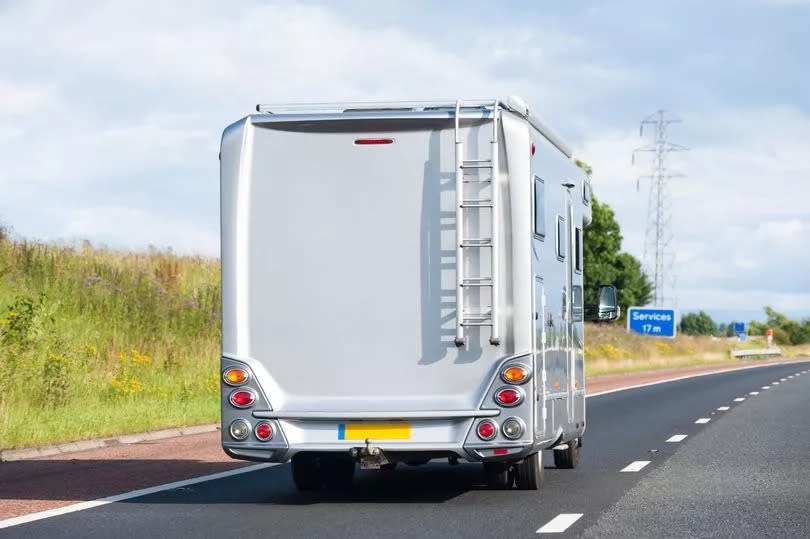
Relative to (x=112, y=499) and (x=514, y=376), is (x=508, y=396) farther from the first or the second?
(x=112, y=499)

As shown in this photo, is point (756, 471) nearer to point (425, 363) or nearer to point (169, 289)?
point (425, 363)

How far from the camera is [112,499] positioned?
434 inches

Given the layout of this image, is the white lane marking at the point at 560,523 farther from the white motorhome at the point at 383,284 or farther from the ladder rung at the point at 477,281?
the ladder rung at the point at 477,281

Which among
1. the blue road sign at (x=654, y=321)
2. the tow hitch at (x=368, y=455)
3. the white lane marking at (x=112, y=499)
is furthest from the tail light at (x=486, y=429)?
the blue road sign at (x=654, y=321)

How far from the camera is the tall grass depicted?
18.3m

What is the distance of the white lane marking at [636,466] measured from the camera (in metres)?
13.6

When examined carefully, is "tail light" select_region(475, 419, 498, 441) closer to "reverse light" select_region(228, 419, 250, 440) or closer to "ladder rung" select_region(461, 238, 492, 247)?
"ladder rung" select_region(461, 238, 492, 247)

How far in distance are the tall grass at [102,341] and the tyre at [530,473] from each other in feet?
19.2

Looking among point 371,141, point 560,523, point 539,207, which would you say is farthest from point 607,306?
point 560,523

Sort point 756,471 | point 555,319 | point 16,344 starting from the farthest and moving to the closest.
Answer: point 16,344 → point 756,471 → point 555,319

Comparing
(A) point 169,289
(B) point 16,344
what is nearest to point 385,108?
(B) point 16,344

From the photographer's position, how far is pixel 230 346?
1044 cm

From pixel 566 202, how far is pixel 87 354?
12058 mm

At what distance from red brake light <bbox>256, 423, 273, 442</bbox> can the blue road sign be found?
49.1m
